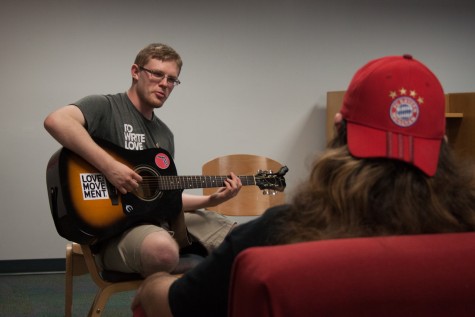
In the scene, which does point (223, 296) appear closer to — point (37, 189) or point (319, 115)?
point (37, 189)

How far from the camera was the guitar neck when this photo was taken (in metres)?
2.19

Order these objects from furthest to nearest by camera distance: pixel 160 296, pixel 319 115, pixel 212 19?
pixel 319 115
pixel 212 19
pixel 160 296

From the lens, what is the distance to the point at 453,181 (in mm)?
903

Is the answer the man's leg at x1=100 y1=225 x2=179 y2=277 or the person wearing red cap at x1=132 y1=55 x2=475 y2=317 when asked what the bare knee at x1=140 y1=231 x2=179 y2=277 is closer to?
the man's leg at x1=100 y1=225 x2=179 y2=277

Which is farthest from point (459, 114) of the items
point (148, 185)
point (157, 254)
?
point (157, 254)

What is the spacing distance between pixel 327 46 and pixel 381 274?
388 cm

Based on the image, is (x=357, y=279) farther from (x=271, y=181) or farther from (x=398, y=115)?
(x=271, y=181)

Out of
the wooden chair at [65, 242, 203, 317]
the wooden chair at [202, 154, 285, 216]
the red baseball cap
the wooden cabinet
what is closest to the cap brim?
the red baseball cap

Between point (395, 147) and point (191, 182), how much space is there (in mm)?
1552

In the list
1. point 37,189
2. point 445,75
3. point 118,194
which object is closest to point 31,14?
point 37,189

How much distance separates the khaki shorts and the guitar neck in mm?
178

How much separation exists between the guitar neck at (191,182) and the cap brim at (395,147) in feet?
4.63

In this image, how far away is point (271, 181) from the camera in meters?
2.68

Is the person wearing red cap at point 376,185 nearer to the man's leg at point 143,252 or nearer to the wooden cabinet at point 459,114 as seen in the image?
the man's leg at point 143,252
